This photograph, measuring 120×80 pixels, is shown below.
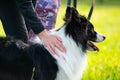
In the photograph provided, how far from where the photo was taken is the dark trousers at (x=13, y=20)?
5.96 m

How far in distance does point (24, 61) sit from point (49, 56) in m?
0.32

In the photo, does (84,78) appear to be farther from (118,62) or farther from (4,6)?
(4,6)

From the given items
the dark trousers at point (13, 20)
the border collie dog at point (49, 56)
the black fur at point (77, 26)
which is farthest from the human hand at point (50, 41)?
the dark trousers at point (13, 20)

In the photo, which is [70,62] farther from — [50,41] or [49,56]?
[50,41]

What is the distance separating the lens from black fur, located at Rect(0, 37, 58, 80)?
554cm

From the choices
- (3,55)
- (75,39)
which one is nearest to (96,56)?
(75,39)

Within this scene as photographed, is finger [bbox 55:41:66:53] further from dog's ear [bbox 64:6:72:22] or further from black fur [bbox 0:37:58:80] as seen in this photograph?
dog's ear [bbox 64:6:72:22]

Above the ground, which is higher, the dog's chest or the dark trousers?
the dark trousers

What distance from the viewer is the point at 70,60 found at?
5.91m

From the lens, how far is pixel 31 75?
5.67m

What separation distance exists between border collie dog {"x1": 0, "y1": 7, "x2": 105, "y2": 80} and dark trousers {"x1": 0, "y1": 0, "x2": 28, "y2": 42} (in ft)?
1.33

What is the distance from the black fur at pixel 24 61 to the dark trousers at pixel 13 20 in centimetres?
47

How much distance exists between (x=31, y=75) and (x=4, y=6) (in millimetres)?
986

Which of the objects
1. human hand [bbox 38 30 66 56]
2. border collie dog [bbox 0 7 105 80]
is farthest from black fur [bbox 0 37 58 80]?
human hand [bbox 38 30 66 56]
